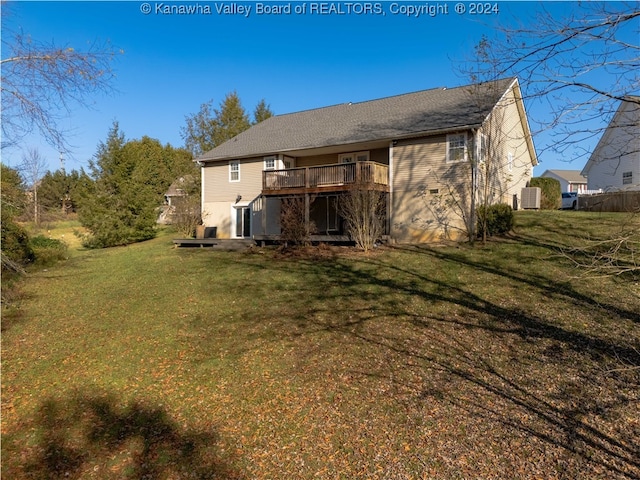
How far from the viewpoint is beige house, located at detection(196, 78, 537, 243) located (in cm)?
1546

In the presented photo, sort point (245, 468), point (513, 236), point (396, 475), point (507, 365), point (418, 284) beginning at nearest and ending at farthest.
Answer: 1. point (396, 475)
2. point (245, 468)
3. point (507, 365)
4. point (418, 284)
5. point (513, 236)

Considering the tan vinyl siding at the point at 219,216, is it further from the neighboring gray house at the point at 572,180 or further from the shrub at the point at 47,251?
the neighboring gray house at the point at 572,180

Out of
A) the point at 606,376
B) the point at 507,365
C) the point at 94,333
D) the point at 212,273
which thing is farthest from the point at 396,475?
the point at 212,273

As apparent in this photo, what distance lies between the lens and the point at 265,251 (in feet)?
55.3

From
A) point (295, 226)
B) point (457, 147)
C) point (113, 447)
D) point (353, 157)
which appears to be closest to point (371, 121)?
point (353, 157)

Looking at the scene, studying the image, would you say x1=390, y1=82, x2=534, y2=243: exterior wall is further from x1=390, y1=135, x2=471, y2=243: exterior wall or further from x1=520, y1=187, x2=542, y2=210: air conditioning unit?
x1=520, y1=187, x2=542, y2=210: air conditioning unit

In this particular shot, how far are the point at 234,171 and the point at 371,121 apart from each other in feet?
26.9

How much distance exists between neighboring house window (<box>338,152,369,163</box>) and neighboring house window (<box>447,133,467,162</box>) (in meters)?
4.66

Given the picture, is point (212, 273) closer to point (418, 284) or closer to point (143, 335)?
point (143, 335)

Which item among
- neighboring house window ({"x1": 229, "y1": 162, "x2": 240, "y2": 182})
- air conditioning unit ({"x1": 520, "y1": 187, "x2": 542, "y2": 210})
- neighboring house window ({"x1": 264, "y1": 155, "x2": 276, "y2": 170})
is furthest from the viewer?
neighboring house window ({"x1": 229, "y1": 162, "x2": 240, "y2": 182})

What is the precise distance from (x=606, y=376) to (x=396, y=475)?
133 inches

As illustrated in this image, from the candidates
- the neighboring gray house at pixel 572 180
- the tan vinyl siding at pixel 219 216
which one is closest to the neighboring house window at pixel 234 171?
the tan vinyl siding at pixel 219 216

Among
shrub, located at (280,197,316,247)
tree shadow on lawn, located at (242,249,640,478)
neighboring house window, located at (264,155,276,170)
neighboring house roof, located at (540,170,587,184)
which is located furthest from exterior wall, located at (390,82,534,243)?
neighboring house roof, located at (540,170,587,184)

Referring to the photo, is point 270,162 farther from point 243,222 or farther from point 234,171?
point 243,222
